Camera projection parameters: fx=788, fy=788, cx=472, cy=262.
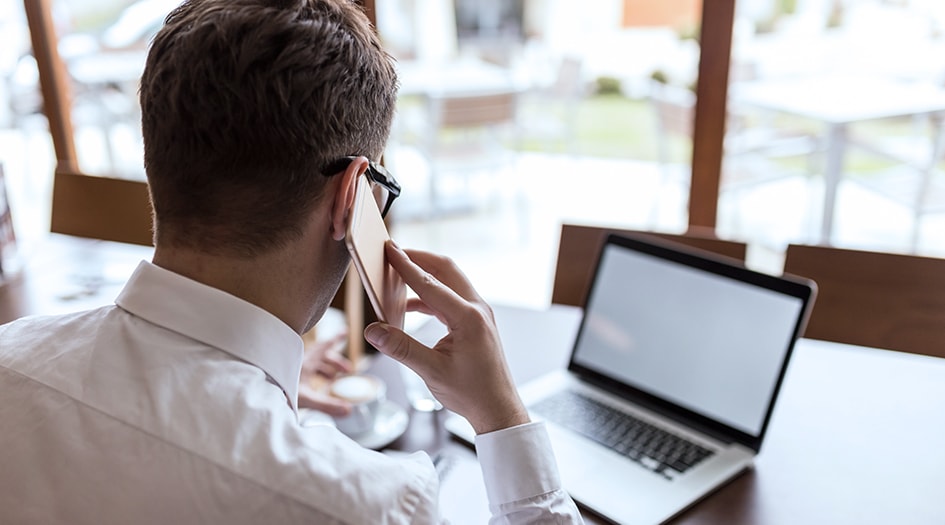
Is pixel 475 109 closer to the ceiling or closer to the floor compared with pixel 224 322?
closer to the floor

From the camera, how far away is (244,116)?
70cm

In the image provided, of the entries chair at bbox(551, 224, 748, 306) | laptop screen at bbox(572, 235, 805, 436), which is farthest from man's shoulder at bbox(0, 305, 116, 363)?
chair at bbox(551, 224, 748, 306)

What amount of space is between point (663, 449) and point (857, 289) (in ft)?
1.87

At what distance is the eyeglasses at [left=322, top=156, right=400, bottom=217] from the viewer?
2.51 feet

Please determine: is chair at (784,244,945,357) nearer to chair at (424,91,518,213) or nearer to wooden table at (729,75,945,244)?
wooden table at (729,75,945,244)

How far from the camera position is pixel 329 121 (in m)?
0.74

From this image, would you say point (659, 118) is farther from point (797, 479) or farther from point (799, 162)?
point (797, 479)

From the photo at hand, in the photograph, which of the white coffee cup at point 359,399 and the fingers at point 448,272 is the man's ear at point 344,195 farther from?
the white coffee cup at point 359,399

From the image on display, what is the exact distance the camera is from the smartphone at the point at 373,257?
2.57 feet

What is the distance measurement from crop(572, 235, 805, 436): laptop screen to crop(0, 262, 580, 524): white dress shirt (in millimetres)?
633

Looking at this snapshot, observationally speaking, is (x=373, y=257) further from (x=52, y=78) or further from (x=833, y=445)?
(x=52, y=78)

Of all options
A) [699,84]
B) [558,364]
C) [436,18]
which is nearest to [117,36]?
[436,18]

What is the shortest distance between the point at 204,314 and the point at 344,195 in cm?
17

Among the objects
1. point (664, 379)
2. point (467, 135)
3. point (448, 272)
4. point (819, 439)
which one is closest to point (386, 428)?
point (448, 272)
